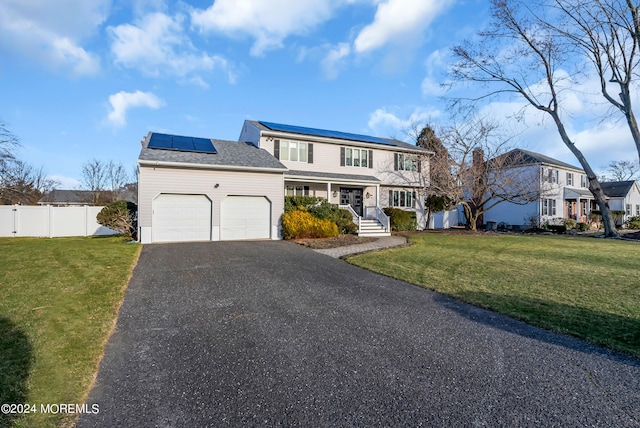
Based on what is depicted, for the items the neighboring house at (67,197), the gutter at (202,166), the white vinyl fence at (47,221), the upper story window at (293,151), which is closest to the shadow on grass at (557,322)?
the gutter at (202,166)

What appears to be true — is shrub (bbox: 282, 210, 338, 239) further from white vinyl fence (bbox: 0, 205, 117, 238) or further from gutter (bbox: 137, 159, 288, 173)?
white vinyl fence (bbox: 0, 205, 117, 238)

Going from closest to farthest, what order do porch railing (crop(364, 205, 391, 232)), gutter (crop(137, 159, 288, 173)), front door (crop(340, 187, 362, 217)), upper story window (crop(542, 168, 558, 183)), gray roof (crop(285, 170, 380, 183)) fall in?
gutter (crop(137, 159, 288, 173)) < gray roof (crop(285, 170, 380, 183)) < porch railing (crop(364, 205, 391, 232)) < front door (crop(340, 187, 362, 217)) < upper story window (crop(542, 168, 558, 183))

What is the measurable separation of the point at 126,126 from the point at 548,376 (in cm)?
2163

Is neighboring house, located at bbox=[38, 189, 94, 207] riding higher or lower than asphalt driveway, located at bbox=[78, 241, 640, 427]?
higher

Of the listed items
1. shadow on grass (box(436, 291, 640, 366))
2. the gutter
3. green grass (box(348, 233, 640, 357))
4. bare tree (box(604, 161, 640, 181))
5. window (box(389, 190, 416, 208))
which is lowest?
shadow on grass (box(436, 291, 640, 366))

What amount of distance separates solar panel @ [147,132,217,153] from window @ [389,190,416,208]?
12409 millimetres

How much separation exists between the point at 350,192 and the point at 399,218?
3.68 meters

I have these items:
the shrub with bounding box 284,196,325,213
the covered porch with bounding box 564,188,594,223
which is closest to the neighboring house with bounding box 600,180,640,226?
the covered porch with bounding box 564,188,594,223

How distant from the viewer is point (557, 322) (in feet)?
15.4

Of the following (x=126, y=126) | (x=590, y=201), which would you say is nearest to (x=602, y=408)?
(x=126, y=126)

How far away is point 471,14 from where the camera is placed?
13.0m

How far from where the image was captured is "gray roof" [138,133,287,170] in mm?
13552

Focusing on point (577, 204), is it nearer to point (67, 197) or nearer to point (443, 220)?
point (443, 220)

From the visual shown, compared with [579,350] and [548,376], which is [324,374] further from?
[579,350]
